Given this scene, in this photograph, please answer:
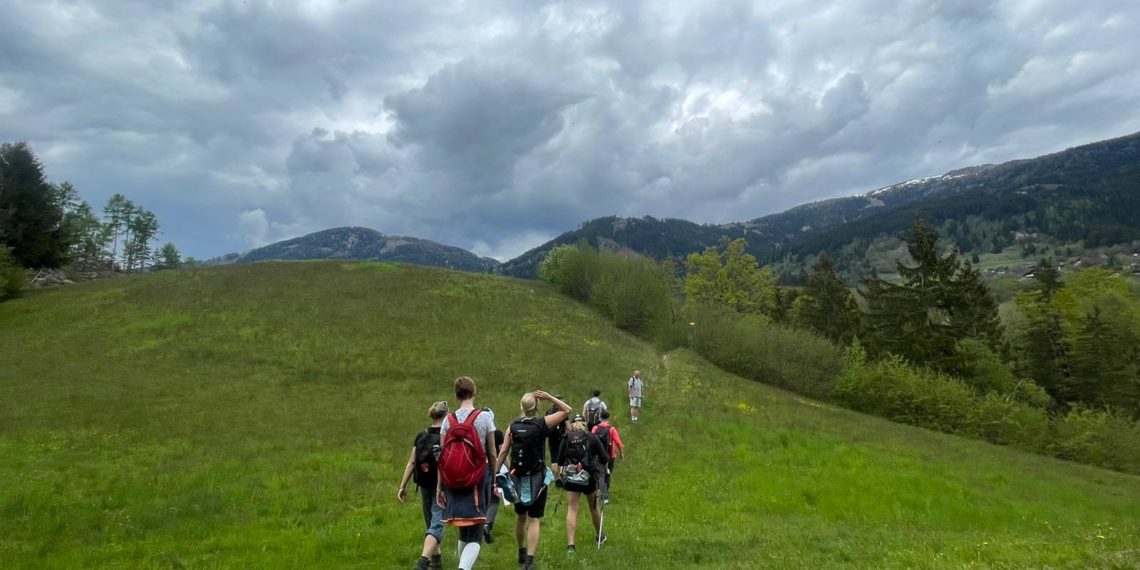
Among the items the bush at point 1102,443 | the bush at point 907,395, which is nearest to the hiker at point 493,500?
the bush at point 907,395

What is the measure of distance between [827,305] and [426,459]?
66.4m

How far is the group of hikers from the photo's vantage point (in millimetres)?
7340

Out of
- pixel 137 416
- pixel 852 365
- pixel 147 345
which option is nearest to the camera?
pixel 137 416

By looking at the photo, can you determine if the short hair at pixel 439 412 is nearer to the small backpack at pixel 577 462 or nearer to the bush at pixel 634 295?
the small backpack at pixel 577 462

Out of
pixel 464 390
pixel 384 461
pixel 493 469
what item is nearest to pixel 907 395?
pixel 384 461

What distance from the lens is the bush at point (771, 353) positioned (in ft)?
153

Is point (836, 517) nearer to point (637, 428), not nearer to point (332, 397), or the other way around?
point (637, 428)

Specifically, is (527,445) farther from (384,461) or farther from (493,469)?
(384,461)

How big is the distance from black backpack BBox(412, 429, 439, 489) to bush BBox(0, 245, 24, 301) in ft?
190

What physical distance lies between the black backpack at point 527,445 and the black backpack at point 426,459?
1292mm

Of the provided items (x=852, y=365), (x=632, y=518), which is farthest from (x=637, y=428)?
(x=852, y=365)

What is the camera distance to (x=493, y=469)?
7.81 m

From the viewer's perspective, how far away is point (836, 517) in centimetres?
1702

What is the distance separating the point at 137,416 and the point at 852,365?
147 feet
